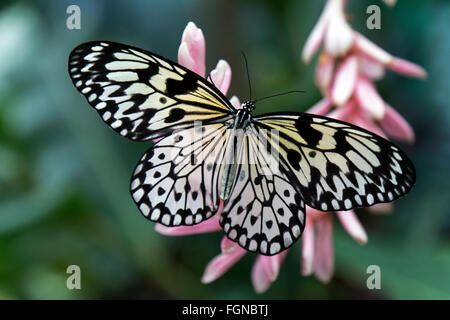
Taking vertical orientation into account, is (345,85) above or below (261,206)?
above

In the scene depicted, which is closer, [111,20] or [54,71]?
[54,71]

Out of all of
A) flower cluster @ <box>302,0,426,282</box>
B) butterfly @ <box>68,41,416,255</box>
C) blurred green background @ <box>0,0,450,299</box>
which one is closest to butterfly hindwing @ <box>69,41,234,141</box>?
butterfly @ <box>68,41,416,255</box>

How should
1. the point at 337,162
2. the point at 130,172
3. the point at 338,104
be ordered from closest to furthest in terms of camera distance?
the point at 337,162, the point at 338,104, the point at 130,172

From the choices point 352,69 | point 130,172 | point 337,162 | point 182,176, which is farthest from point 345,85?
point 130,172

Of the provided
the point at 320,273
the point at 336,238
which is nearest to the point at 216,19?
the point at 336,238

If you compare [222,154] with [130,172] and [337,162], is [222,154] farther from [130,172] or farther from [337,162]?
[130,172]

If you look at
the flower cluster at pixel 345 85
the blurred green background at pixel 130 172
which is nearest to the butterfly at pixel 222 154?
the flower cluster at pixel 345 85

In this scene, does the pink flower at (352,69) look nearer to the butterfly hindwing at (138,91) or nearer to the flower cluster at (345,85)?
the flower cluster at (345,85)
